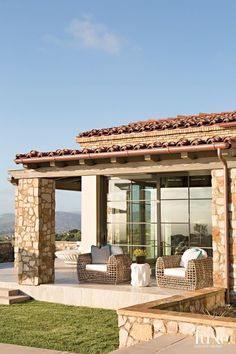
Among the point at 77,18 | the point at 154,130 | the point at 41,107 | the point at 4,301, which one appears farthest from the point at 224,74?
the point at 4,301

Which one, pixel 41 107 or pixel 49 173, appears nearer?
pixel 49 173

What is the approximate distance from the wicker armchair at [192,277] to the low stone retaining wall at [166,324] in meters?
2.93

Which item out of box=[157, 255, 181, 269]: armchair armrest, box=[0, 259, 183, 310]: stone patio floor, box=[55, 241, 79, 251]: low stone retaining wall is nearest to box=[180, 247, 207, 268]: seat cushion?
box=[157, 255, 181, 269]: armchair armrest

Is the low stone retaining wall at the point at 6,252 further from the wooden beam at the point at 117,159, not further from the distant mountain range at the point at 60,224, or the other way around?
the distant mountain range at the point at 60,224

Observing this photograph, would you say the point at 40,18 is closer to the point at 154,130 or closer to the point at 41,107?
the point at 154,130

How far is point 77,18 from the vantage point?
601 inches

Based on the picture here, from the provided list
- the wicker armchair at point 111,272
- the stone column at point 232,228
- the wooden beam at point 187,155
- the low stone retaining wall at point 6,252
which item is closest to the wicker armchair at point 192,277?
the stone column at point 232,228

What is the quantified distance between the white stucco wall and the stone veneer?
6.55m

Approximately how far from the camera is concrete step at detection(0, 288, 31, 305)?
12.2 metres

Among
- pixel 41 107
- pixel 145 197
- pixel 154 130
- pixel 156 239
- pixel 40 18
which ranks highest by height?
pixel 40 18

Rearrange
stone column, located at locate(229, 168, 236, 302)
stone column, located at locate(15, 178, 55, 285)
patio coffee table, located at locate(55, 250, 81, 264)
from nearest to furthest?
stone column, located at locate(229, 168, 236, 302), stone column, located at locate(15, 178, 55, 285), patio coffee table, located at locate(55, 250, 81, 264)

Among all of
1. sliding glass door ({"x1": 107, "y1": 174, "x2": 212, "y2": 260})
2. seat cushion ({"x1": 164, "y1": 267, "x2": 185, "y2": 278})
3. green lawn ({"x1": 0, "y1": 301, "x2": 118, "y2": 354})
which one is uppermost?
sliding glass door ({"x1": 107, "y1": 174, "x2": 212, "y2": 260})

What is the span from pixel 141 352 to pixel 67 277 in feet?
27.0

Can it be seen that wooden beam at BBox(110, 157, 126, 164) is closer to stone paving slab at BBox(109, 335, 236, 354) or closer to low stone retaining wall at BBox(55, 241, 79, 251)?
stone paving slab at BBox(109, 335, 236, 354)
